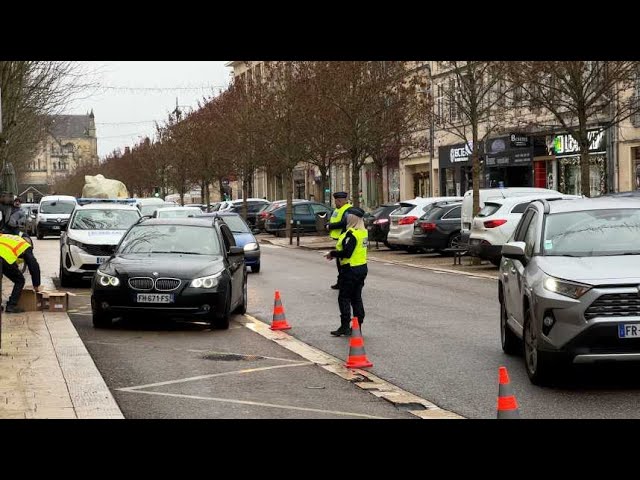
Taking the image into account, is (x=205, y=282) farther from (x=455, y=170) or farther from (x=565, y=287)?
(x=455, y=170)

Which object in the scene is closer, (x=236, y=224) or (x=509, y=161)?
(x=236, y=224)

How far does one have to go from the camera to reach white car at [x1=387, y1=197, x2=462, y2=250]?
3416cm

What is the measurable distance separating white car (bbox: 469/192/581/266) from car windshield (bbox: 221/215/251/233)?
5509mm

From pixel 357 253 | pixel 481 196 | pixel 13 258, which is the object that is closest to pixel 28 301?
pixel 13 258

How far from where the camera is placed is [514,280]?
1209cm

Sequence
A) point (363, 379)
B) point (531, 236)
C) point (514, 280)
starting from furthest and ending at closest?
point (514, 280)
point (531, 236)
point (363, 379)

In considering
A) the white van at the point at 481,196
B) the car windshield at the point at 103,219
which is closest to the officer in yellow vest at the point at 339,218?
the car windshield at the point at 103,219

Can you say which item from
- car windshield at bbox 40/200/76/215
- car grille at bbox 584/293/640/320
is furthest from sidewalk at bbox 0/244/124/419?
car windshield at bbox 40/200/76/215

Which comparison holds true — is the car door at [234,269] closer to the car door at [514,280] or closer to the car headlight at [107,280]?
the car headlight at [107,280]

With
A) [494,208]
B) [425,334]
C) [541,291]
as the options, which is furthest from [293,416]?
[494,208]

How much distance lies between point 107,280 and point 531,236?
6.04m

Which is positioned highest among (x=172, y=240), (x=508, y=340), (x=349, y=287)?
(x=172, y=240)

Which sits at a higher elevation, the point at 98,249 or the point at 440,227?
the point at 98,249
